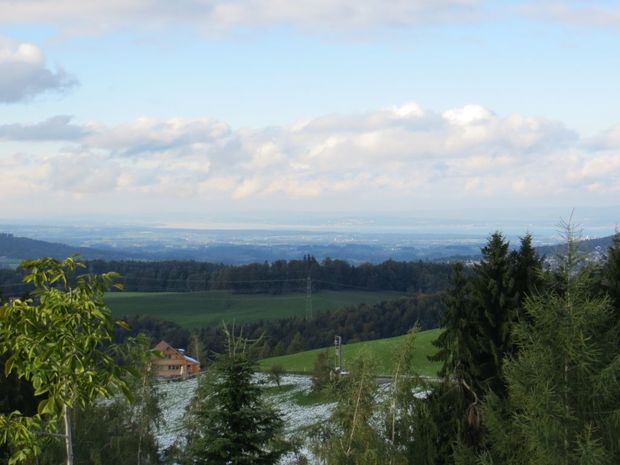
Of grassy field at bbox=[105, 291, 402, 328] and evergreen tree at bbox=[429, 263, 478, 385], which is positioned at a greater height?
evergreen tree at bbox=[429, 263, 478, 385]

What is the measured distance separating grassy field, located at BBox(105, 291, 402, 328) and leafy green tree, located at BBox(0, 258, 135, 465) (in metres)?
108

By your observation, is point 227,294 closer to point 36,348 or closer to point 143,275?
point 143,275

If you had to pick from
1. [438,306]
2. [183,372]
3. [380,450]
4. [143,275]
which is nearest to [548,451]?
[380,450]

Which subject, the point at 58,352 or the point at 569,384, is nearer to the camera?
the point at 58,352

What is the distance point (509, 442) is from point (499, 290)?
845 cm

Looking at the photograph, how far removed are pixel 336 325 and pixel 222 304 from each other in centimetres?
2750

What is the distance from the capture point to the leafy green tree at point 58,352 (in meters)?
7.23

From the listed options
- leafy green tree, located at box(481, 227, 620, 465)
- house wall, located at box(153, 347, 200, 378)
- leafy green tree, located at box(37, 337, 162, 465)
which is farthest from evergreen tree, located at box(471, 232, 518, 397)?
house wall, located at box(153, 347, 200, 378)

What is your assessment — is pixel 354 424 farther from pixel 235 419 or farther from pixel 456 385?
pixel 235 419

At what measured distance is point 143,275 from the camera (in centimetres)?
15338

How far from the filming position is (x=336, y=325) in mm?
113062

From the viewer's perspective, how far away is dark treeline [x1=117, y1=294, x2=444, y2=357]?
355ft

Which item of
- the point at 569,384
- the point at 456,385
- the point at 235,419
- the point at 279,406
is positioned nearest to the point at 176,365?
the point at 279,406

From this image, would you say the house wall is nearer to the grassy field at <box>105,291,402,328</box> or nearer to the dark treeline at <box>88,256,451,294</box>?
the grassy field at <box>105,291,402,328</box>
